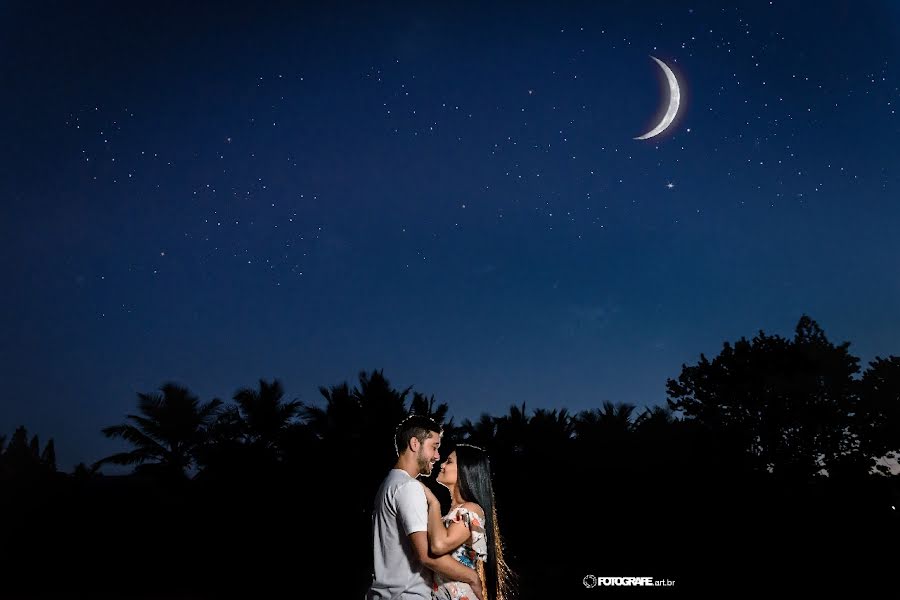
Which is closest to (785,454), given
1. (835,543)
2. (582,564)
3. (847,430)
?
(847,430)

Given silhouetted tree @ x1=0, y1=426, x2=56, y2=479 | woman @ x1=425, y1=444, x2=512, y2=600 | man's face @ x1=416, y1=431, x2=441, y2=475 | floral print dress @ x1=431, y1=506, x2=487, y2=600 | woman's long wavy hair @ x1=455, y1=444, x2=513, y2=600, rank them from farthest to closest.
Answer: silhouetted tree @ x1=0, y1=426, x2=56, y2=479
woman's long wavy hair @ x1=455, y1=444, x2=513, y2=600
woman @ x1=425, y1=444, x2=512, y2=600
floral print dress @ x1=431, y1=506, x2=487, y2=600
man's face @ x1=416, y1=431, x2=441, y2=475

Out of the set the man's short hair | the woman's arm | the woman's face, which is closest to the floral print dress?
the woman's face

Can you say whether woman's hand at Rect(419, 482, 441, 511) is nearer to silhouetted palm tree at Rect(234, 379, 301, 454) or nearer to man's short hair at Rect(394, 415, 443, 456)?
man's short hair at Rect(394, 415, 443, 456)

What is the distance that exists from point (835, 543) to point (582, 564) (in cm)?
736

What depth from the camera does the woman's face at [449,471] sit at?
4.64m

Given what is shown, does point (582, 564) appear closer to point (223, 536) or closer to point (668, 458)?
point (668, 458)

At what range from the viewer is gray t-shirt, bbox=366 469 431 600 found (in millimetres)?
3092

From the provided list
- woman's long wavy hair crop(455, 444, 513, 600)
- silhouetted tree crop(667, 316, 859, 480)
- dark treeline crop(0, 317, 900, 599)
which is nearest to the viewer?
woman's long wavy hair crop(455, 444, 513, 600)

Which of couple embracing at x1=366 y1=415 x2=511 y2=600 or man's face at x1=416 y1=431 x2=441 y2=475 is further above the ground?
man's face at x1=416 y1=431 x2=441 y2=475

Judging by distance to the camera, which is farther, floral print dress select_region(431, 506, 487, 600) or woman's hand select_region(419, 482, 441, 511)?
floral print dress select_region(431, 506, 487, 600)

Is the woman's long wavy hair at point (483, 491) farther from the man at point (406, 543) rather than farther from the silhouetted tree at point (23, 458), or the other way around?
the silhouetted tree at point (23, 458)

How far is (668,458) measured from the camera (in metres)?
22.9

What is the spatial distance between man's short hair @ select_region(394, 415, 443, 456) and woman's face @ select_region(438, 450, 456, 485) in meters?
1.27

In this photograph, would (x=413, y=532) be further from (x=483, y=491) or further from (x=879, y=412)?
(x=879, y=412)
